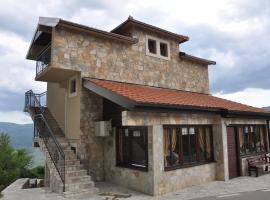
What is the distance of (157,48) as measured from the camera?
587 inches

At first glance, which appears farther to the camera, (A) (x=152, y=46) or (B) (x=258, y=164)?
(A) (x=152, y=46)

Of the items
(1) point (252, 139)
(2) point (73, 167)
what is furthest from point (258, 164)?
(2) point (73, 167)

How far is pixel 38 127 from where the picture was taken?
1247 centimetres

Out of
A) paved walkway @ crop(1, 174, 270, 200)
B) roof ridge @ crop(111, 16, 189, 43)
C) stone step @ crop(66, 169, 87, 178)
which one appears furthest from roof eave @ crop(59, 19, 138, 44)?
paved walkway @ crop(1, 174, 270, 200)

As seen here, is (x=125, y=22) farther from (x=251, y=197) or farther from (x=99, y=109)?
(x=251, y=197)

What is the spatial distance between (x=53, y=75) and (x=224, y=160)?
8.59m

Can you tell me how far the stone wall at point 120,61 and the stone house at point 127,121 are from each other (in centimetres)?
5

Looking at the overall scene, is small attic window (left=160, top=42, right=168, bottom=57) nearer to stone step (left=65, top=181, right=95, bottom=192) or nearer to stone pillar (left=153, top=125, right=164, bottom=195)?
stone pillar (left=153, top=125, right=164, bottom=195)

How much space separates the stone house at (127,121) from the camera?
943 centimetres

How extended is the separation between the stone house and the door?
45 millimetres

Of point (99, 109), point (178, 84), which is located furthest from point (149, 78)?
point (99, 109)

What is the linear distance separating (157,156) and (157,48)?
24.7ft

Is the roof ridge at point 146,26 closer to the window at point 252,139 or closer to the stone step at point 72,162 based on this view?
the window at point 252,139

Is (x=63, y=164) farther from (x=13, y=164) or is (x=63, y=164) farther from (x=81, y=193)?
(x=13, y=164)
